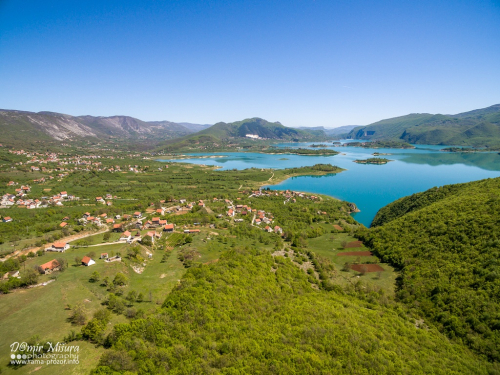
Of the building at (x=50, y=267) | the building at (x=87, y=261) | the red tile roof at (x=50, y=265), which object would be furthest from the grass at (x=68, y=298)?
the red tile roof at (x=50, y=265)

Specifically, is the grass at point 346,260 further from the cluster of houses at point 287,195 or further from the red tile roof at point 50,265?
the red tile roof at point 50,265

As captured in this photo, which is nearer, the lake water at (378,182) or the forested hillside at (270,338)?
the forested hillside at (270,338)

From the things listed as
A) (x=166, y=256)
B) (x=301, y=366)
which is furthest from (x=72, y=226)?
(x=301, y=366)

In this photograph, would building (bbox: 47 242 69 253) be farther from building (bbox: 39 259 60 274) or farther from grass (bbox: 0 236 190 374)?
building (bbox: 39 259 60 274)

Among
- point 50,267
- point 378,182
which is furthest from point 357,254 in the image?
point 378,182

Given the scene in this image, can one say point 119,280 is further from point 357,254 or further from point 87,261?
point 357,254

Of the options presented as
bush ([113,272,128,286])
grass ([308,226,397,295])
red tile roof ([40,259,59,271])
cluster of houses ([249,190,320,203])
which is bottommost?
grass ([308,226,397,295])

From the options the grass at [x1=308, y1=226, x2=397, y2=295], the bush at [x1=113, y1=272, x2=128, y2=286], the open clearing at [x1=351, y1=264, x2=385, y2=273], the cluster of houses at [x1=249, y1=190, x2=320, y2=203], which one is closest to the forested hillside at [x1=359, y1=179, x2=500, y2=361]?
the grass at [x1=308, y1=226, x2=397, y2=295]
